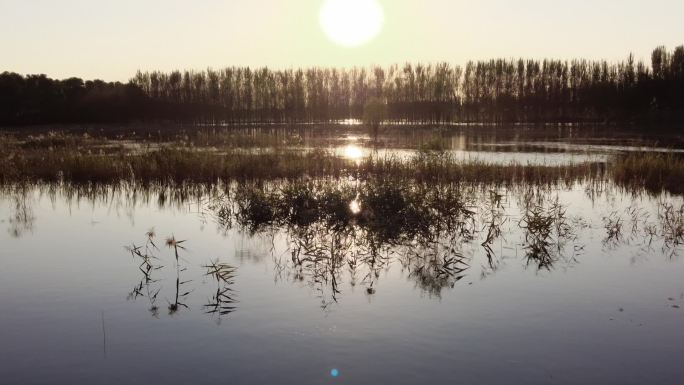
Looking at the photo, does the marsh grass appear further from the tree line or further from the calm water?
the tree line

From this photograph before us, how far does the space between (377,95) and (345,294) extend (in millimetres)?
93762

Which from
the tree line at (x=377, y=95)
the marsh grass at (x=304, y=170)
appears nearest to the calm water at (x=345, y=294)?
the marsh grass at (x=304, y=170)

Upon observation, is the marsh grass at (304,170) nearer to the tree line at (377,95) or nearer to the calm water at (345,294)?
the calm water at (345,294)

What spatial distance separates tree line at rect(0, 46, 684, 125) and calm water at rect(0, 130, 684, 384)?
2220 inches

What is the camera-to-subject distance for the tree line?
64938mm

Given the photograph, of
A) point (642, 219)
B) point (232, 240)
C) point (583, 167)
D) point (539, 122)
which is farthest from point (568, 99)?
point (232, 240)

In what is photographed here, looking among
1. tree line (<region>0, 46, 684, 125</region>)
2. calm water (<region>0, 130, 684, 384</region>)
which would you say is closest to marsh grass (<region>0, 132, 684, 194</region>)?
calm water (<region>0, 130, 684, 384</region>)

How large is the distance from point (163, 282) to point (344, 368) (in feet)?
12.2

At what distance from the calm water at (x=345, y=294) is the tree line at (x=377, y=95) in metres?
56.4

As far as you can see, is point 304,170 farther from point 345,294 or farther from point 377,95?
point 377,95

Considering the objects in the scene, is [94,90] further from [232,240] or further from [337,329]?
[337,329]

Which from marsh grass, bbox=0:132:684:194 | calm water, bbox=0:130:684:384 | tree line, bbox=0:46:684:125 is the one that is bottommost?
calm water, bbox=0:130:684:384

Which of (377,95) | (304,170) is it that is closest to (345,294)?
(304,170)

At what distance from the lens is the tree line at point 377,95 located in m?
64.9
